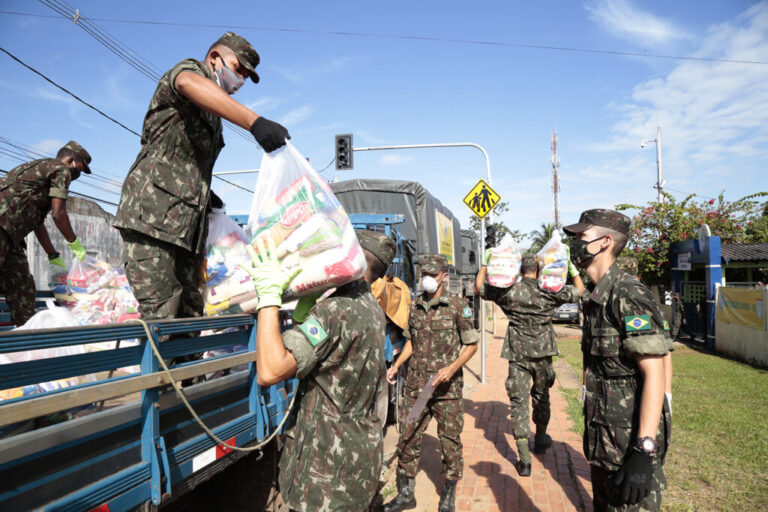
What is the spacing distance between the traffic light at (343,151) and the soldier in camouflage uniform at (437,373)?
9086 mm

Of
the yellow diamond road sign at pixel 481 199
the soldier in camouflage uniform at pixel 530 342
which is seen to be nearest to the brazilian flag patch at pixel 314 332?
the soldier in camouflage uniform at pixel 530 342

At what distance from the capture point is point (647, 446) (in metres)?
2.00

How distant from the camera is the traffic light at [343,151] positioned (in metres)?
12.9

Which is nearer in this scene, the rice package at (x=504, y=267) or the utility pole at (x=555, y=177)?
the rice package at (x=504, y=267)

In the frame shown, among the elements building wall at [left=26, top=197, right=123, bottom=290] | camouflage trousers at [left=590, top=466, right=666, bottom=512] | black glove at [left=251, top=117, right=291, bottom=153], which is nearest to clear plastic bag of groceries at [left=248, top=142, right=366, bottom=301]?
black glove at [left=251, top=117, right=291, bottom=153]

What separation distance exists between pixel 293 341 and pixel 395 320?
3001 millimetres

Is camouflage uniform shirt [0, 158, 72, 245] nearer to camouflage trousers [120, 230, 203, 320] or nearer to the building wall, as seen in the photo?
camouflage trousers [120, 230, 203, 320]

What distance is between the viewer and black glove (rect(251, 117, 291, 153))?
1.79m

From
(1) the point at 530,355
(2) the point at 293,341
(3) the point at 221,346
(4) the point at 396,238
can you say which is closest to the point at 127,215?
(3) the point at 221,346

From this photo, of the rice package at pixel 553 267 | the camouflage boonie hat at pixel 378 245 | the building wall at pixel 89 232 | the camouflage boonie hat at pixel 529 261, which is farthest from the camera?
the building wall at pixel 89 232

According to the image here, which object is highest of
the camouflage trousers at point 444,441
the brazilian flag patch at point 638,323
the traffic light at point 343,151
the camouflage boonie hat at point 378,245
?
the traffic light at point 343,151

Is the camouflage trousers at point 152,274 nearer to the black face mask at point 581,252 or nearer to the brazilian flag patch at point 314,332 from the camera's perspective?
Result: the brazilian flag patch at point 314,332

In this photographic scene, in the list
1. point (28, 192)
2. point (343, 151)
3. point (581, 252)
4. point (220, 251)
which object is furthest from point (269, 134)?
point (343, 151)

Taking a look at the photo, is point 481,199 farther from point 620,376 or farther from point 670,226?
point 670,226
